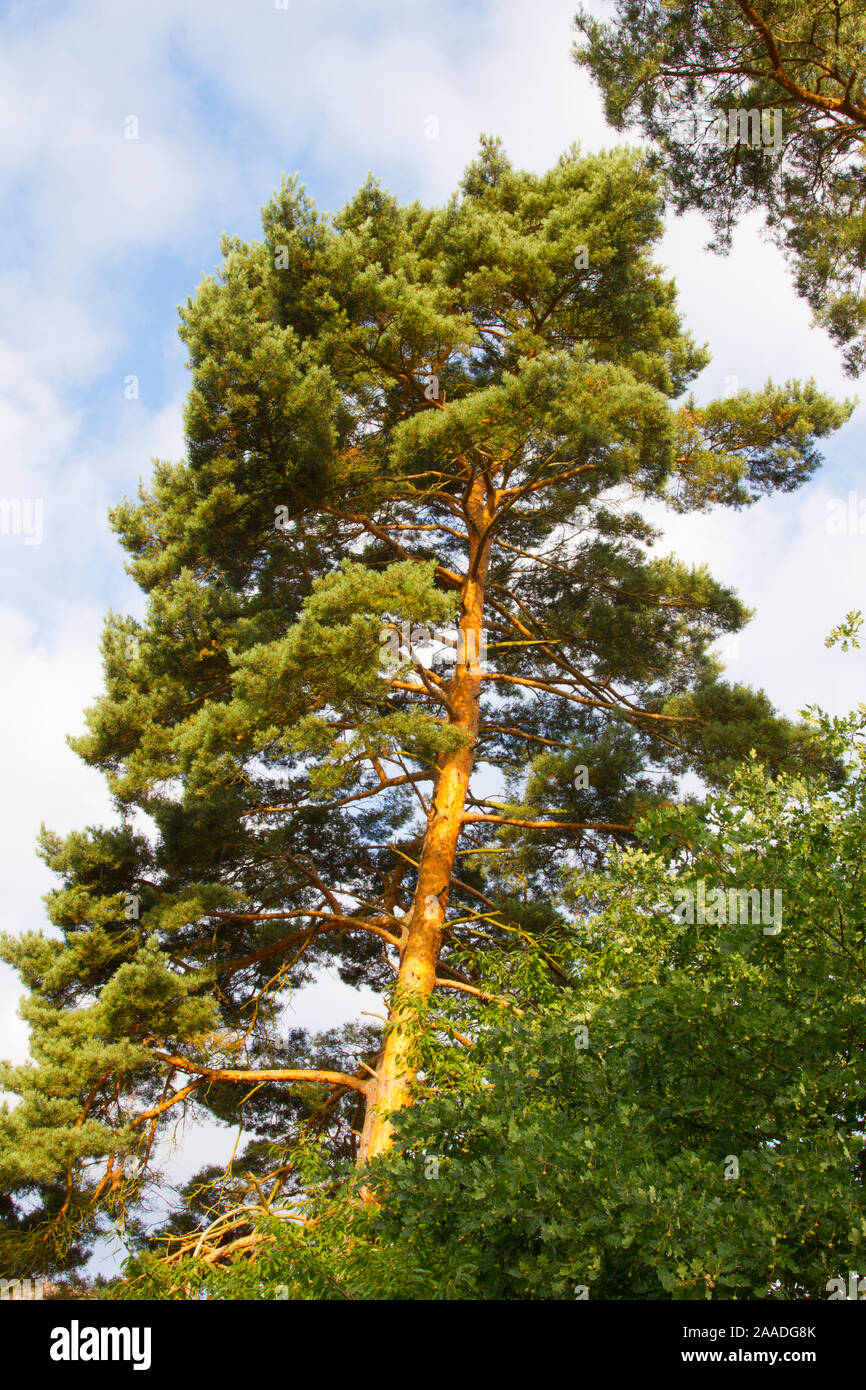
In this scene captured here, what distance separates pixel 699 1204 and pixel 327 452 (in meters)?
8.16

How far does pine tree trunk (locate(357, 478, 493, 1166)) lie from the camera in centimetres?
820

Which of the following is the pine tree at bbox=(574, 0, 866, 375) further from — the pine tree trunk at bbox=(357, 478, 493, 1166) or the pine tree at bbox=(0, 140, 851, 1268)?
the pine tree trunk at bbox=(357, 478, 493, 1166)

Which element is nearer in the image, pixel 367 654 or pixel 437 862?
Answer: pixel 367 654

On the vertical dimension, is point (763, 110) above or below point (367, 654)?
above

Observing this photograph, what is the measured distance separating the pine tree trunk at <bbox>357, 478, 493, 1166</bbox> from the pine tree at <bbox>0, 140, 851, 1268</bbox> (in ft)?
0.14

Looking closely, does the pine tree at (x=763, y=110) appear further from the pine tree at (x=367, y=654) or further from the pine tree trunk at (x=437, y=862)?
the pine tree trunk at (x=437, y=862)

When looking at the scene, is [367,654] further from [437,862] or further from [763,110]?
[763,110]

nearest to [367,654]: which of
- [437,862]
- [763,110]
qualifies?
[437,862]

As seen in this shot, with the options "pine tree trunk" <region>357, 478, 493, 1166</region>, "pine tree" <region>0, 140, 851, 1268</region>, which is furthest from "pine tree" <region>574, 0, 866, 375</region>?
"pine tree trunk" <region>357, 478, 493, 1166</region>

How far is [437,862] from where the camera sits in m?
10.3

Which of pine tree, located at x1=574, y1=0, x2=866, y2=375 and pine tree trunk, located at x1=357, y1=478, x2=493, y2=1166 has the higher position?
pine tree, located at x1=574, y1=0, x2=866, y2=375

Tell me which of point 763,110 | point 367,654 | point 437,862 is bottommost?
point 437,862

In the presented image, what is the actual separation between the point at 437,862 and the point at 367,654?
262 centimetres
